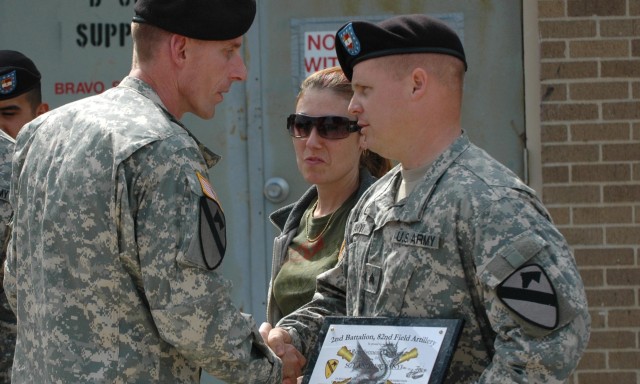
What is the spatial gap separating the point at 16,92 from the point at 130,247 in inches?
97.6

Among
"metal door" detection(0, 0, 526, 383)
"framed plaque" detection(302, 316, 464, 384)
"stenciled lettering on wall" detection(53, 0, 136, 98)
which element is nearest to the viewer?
"framed plaque" detection(302, 316, 464, 384)

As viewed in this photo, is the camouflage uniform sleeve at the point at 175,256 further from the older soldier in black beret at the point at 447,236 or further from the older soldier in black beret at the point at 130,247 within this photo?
the older soldier in black beret at the point at 447,236

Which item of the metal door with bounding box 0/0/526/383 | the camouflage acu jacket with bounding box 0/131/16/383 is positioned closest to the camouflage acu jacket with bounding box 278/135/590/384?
the camouflage acu jacket with bounding box 0/131/16/383

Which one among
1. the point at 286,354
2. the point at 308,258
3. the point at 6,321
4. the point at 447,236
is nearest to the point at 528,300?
the point at 447,236

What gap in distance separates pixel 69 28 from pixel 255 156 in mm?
1233

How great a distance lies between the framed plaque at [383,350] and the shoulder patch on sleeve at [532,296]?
7.4 inches

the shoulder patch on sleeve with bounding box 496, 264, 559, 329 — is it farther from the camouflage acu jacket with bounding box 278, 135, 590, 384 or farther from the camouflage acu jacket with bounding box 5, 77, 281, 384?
the camouflage acu jacket with bounding box 5, 77, 281, 384

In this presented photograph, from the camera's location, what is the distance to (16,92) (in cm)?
527

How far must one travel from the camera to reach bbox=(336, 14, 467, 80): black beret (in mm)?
3197

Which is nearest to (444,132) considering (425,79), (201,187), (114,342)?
(425,79)

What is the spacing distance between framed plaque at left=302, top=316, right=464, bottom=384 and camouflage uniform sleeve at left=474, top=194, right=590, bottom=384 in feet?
0.45

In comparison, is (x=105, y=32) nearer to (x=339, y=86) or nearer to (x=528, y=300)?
(x=339, y=86)

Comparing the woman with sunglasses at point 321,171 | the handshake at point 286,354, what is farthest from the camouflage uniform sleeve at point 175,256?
the woman with sunglasses at point 321,171

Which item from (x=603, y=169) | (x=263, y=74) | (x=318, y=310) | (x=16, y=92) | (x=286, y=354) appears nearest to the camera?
(x=286, y=354)
